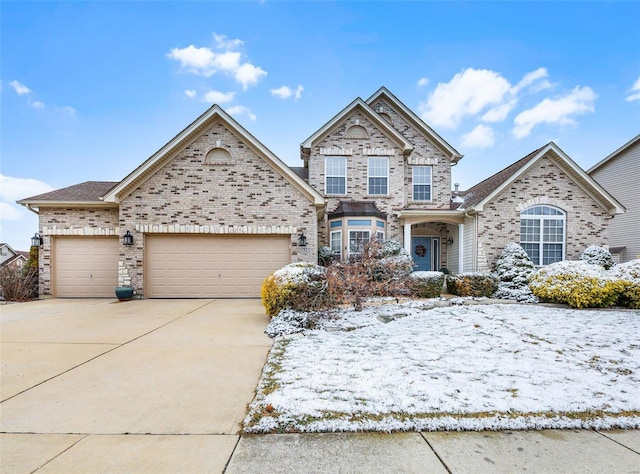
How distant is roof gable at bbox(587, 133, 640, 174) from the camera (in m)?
15.6

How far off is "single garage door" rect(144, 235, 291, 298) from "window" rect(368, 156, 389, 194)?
6391mm

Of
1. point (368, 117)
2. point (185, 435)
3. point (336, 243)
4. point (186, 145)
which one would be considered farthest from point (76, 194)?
point (368, 117)

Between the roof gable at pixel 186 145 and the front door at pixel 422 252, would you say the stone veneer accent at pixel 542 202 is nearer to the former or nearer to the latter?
the front door at pixel 422 252

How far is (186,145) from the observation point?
1098 cm

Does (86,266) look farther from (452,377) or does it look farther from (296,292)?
(452,377)

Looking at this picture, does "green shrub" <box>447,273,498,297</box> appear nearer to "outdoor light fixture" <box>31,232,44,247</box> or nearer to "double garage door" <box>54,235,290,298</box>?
"double garage door" <box>54,235,290,298</box>

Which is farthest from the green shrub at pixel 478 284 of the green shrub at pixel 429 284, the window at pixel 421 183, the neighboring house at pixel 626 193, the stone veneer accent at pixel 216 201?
the neighboring house at pixel 626 193

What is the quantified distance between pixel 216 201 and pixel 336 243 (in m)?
→ 5.28

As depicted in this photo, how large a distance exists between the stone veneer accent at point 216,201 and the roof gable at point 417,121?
7.81 metres

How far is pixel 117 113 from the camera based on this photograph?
14125mm

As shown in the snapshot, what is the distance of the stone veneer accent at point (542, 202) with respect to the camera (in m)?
12.2

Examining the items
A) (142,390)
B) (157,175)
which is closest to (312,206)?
(157,175)

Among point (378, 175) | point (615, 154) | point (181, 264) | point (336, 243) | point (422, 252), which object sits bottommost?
point (181, 264)

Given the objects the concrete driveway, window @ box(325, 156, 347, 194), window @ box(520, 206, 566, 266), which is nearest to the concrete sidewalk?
the concrete driveway
